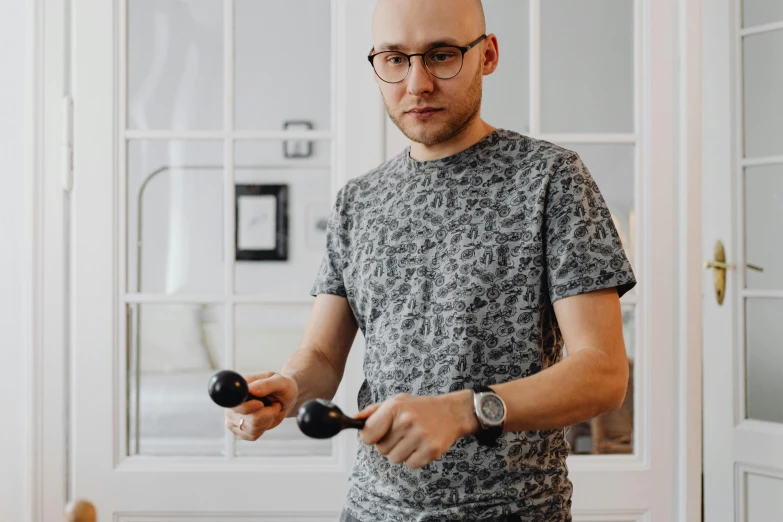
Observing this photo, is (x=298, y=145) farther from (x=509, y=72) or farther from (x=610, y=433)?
(x=610, y=433)

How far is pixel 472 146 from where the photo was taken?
1266 millimetres

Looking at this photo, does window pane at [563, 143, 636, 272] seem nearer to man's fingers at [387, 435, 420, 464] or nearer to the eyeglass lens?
the eyeglass lens

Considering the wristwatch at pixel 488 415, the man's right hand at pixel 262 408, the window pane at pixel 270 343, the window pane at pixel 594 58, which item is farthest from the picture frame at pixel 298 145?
A: the wristwatch at pixel 488 415

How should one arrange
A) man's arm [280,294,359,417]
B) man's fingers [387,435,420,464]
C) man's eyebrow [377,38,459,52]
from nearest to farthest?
man's fingers [387,435,420,464] < man's eyebrow [377,38,459,52] < man's arm [280,294,359,417]

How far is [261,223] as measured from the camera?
2.19m

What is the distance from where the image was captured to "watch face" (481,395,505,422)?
3.11ft

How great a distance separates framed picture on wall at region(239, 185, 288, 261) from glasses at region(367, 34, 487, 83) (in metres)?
1.00
